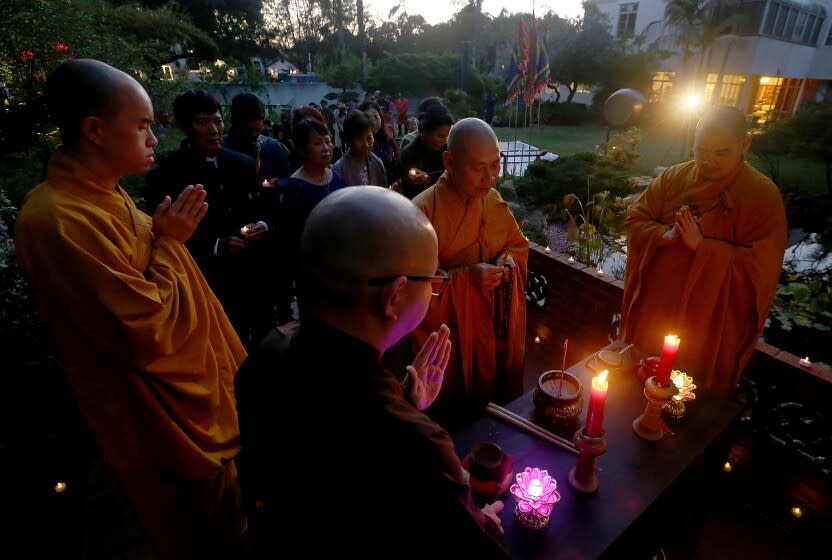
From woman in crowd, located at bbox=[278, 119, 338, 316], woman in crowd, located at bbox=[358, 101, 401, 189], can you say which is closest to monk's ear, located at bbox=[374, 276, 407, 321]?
woman in crowd, located at bbox=[278, 119, 338, 316]

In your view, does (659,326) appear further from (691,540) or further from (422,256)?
(422,256)

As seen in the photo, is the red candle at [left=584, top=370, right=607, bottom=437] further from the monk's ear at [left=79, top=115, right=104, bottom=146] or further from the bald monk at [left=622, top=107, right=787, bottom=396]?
the monk's ear at [left=79, top=115, right=104, bottom=146]

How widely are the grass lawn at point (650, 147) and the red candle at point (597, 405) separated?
873cm

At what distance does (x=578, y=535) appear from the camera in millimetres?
1559

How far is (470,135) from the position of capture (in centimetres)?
250

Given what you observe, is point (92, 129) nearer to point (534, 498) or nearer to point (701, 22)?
point (534, 498)

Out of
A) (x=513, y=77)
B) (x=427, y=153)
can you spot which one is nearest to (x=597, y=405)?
(x=427, y=153)

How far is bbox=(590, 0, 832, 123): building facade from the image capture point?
22.8m

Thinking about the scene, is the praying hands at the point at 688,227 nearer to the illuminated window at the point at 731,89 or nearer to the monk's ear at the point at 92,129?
the monk's ear at the point at 92,129

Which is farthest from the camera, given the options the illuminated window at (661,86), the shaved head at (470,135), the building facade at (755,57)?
A: the illuminated window at (661,86)

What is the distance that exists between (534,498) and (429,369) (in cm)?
56

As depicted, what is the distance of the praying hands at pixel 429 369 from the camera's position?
1.49 metres

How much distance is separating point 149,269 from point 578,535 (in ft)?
6.34

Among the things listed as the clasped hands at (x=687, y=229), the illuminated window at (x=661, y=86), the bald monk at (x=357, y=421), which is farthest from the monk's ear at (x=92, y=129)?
the illuminated window at (x=661, y=86)
